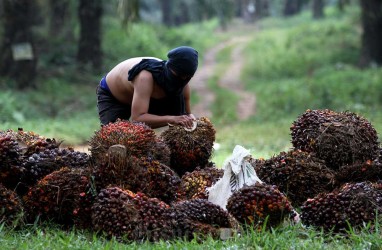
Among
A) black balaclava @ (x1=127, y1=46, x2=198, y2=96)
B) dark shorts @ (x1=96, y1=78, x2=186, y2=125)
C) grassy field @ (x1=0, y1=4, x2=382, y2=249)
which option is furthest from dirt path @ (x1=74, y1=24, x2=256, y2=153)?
black balaclava @ (x1=127, y1=46, x2=198, y2=96)

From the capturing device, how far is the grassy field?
4293mm

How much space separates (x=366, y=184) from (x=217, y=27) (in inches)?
1788

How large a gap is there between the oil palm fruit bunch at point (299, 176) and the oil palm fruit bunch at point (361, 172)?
9 cm

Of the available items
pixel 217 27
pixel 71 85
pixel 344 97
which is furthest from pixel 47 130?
pixel 217 27

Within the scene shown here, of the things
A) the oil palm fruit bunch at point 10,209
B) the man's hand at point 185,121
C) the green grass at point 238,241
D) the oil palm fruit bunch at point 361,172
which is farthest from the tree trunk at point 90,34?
the green grass at point 238,241

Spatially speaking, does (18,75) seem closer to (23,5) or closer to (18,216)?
(23,5)

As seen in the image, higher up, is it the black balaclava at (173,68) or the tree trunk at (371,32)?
the tree trunk at (371,32)

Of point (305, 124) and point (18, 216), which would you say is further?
point (305, 124)

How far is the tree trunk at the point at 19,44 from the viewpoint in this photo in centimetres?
1831

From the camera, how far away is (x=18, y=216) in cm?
470

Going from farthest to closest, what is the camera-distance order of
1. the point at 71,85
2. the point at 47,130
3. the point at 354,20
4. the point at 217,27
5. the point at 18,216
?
the point at 217,27 → the point at 354,20 → the point at 71,85 → the point at 47,130 → the point at 18,216

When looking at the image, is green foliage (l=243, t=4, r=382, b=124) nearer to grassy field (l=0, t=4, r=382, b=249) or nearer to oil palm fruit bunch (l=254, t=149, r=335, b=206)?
grassy field (l=0, t=4, r=382, b=249)

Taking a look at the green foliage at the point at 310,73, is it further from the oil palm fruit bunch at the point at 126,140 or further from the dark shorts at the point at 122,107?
the oil palm fruit bunch at the point at 126,140

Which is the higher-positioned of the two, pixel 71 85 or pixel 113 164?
pixel 71 85
